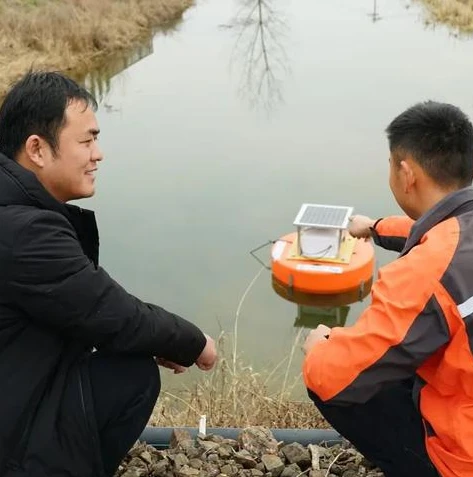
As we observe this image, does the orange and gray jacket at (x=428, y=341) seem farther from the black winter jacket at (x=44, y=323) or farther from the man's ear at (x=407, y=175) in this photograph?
the black winter jacket at (x=44, y=323)

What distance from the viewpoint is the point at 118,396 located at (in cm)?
179

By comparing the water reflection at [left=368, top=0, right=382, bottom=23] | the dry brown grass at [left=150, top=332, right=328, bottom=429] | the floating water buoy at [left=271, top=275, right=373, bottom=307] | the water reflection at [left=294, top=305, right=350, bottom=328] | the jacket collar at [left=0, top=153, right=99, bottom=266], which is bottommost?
the water reflection at [left=294, top=305, right=350, bottom=328]

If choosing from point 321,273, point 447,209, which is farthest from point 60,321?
point 321,273

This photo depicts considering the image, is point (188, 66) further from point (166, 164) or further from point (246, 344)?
point (246, 344)

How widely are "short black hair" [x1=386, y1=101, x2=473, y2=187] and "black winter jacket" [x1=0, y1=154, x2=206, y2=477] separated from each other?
76 centimetres

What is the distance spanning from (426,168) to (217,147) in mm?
7504

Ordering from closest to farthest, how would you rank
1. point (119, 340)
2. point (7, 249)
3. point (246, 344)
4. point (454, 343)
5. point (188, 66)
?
1. point (454, 343)
2. point (7, 249)
3. point (119, 340)
4. point (246, 344)
5. point (188, 66)

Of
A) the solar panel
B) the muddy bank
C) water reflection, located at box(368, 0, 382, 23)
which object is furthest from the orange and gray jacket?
water reflection, located at box(368, 0, 382, 23)

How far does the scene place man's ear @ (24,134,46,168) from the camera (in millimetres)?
1765

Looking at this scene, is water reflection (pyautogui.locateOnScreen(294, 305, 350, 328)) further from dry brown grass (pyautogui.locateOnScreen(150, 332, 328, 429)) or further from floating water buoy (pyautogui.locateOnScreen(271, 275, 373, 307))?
dry brown grass (pyautogui.locateOnScreen(150, 332, 328, 429))

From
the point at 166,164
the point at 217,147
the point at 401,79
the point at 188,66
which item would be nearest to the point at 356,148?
the point at 217,147

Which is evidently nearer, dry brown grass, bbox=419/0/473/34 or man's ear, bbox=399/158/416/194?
man's ear, bbox=399/158/416/194

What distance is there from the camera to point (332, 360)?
160 cm

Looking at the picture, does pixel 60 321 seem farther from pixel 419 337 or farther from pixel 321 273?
pixel 321 273
